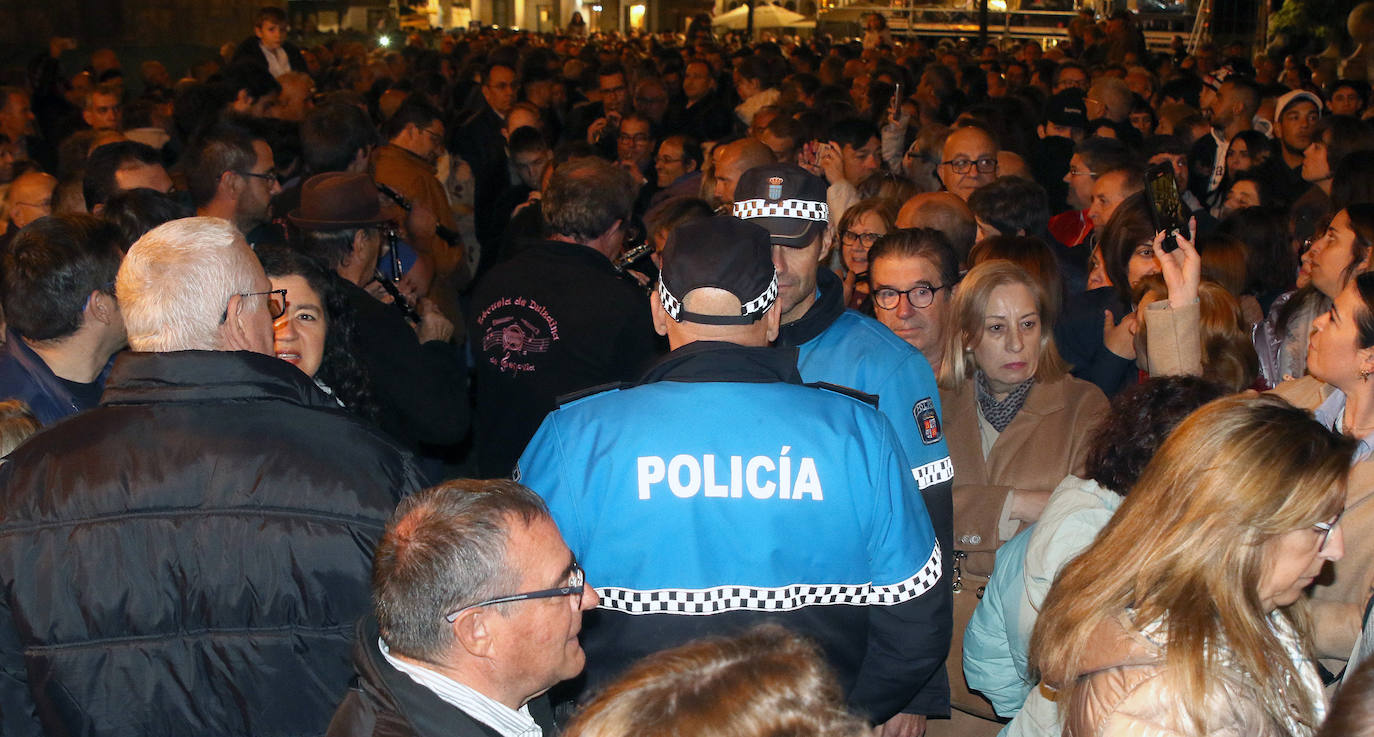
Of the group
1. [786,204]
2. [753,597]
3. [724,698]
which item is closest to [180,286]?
[753,597]

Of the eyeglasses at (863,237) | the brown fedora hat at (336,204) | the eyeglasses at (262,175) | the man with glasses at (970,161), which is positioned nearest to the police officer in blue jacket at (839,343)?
the brown fedora hat at (336,204)

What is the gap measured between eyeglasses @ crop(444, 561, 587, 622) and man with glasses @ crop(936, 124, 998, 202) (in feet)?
16.2

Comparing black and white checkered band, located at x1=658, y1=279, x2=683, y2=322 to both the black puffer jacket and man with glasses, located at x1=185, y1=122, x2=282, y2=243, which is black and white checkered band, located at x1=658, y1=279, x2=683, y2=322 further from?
man with glasses, located at x1=185, y1=122, x2=282, y2=243

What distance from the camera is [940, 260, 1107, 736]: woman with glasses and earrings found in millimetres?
3340

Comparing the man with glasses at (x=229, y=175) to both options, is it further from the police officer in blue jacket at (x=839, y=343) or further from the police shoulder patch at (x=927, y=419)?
the police shoulder patch at (x=927, y=419)

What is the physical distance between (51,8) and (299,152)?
1345 centimetres

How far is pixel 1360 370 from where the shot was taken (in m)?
3.10

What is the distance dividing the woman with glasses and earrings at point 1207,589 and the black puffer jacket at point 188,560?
1.31 m

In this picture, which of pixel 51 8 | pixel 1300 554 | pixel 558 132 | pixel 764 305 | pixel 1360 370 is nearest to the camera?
pixel 1300 554

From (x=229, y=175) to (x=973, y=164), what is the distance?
3.82 m

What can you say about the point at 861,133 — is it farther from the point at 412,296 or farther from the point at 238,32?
the point at 238,32

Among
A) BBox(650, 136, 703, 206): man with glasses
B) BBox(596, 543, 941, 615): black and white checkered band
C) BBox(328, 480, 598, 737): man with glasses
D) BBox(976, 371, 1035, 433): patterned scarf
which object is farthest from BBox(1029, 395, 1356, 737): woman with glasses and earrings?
BBox(650, 136, 703, 206): man with glasses

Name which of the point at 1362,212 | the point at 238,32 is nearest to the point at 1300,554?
the point at 1362,212

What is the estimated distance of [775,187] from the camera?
3502mm
